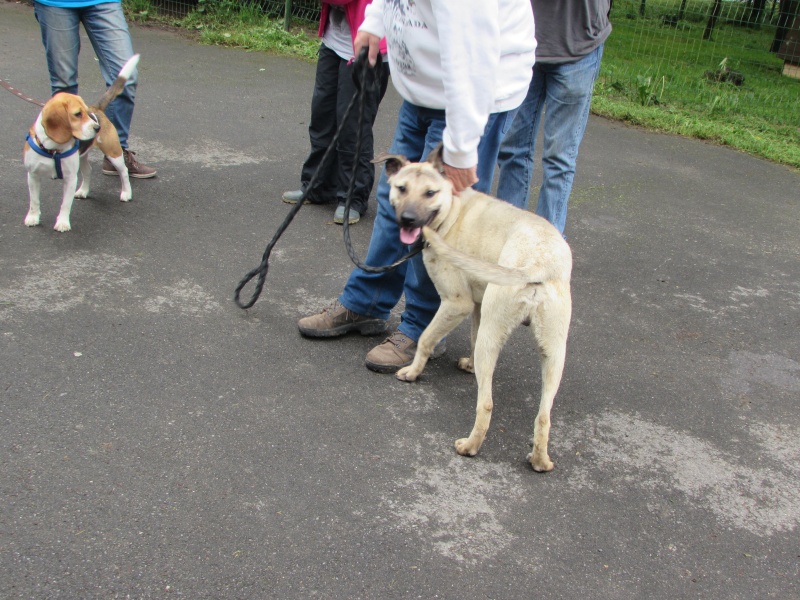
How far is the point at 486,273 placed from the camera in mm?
2809

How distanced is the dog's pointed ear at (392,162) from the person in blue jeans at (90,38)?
2.77 metres

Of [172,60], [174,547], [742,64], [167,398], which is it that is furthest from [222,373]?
[742,64]

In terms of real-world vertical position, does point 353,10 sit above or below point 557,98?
above

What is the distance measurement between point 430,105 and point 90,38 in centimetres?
320

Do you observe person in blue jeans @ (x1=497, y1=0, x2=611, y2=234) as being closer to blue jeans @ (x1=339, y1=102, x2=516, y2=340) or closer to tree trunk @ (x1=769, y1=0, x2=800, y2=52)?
blue jeans @ (x1=339, y1=102, x2=516, y2=340)

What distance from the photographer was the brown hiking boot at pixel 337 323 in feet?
12.7

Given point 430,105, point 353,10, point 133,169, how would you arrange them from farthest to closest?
point 133,169 → point 353,10 → point 430,105

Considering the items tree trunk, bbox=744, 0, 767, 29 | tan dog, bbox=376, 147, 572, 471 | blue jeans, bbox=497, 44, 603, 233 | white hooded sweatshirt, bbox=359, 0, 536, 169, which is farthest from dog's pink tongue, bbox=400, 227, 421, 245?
tree trunk, bbox=744, 0, 767, 29

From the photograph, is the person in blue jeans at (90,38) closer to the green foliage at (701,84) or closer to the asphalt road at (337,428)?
the asphalt road at (337,428)

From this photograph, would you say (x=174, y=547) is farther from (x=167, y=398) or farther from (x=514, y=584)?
(x=514, y=584)

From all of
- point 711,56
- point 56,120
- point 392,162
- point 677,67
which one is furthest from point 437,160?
point 711,56

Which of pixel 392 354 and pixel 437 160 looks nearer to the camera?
pixel 437 160

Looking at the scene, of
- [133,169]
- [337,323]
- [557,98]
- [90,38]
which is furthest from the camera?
[133,169]

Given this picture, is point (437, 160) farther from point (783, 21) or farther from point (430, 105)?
point (783, 21)
